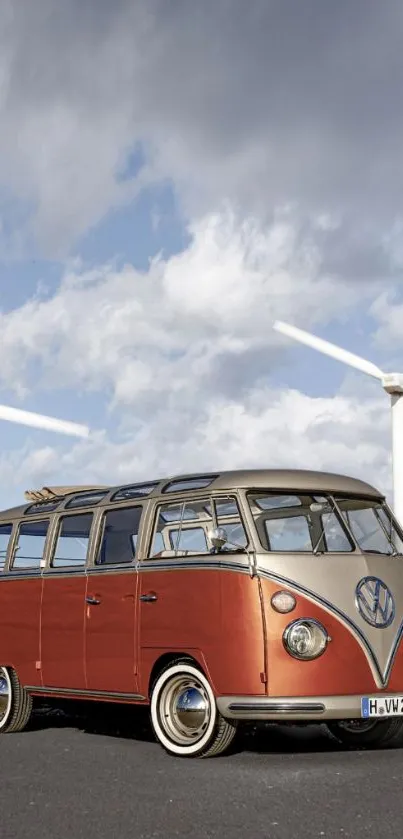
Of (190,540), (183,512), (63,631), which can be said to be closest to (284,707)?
(190,540)

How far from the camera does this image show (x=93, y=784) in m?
7.70

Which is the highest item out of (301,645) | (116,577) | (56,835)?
(116,577)

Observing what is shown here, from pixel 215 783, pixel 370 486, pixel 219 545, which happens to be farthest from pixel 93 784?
pixel 370 486

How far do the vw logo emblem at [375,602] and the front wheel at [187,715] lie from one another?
139cm

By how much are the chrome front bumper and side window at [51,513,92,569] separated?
Result: 8.42 feet

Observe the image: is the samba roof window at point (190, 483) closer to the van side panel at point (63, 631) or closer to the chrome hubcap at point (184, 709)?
the van side panel at point (63, 631)

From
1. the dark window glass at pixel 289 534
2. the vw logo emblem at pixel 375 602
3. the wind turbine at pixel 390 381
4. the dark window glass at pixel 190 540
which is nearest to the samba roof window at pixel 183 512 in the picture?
the dark window glass at pixel 190 540

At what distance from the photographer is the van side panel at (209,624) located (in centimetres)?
861

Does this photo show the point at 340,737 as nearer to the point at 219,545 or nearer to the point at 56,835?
the point at 219,545

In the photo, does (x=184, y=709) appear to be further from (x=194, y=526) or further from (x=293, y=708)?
(x=194, y=526)

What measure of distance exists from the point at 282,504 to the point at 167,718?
6.65 ft

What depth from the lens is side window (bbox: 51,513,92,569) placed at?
1063 centimetres

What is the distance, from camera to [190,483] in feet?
31.7

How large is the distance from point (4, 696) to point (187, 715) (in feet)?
10.1
